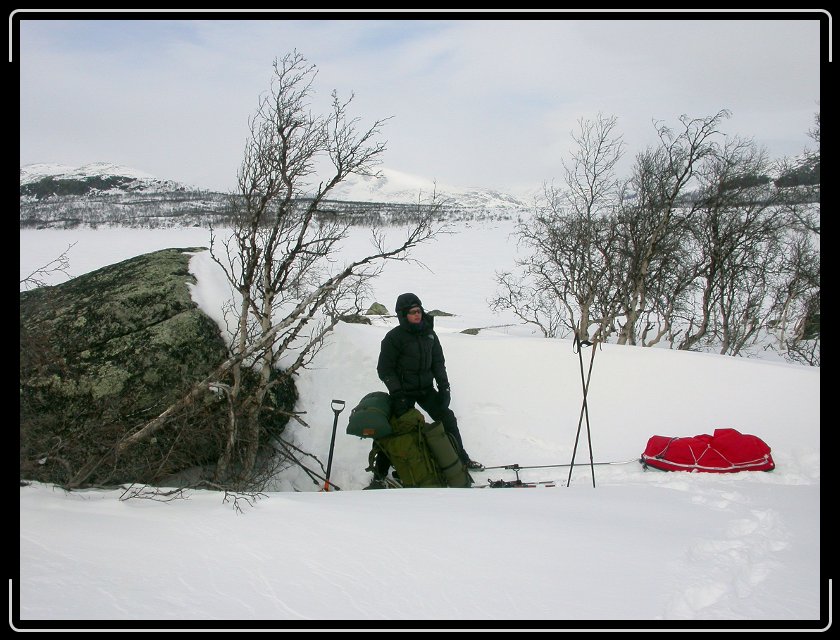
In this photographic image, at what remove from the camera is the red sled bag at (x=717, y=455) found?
501 cm

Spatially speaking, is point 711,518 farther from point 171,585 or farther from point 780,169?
point 780,169

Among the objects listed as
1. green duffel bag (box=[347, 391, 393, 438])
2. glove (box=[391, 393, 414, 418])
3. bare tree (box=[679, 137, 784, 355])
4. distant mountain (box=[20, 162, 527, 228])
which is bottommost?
green duffel bag (box=[347, 391, 393, 438])

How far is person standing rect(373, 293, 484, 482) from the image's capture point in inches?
221

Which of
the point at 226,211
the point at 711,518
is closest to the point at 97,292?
the point at 226,211

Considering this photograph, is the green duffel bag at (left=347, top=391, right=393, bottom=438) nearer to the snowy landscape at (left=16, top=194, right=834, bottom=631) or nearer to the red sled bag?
the snowy landscape at (left=16, top=194, right=834, bottom=631)

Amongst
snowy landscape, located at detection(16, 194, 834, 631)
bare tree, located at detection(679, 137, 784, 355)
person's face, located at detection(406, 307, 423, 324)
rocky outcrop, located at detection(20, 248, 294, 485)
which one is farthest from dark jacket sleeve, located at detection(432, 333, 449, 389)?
bare tree, located at detection(679, 137, 784, 355)

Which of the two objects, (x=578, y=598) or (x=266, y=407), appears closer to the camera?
(x=578, y=598)

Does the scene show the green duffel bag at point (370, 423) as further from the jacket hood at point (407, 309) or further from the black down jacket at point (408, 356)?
the jacket hood at point (407, 309)

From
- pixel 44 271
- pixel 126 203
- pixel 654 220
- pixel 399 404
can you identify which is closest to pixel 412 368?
pixel 399 404

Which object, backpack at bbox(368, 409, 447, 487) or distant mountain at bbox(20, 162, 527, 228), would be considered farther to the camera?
distant mountain at bbox(20, 162, 527, 228)

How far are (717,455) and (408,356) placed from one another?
3417mm

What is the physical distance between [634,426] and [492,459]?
195 centimetres

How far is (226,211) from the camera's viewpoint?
687 cm

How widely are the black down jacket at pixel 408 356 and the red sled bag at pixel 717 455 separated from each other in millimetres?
2545
